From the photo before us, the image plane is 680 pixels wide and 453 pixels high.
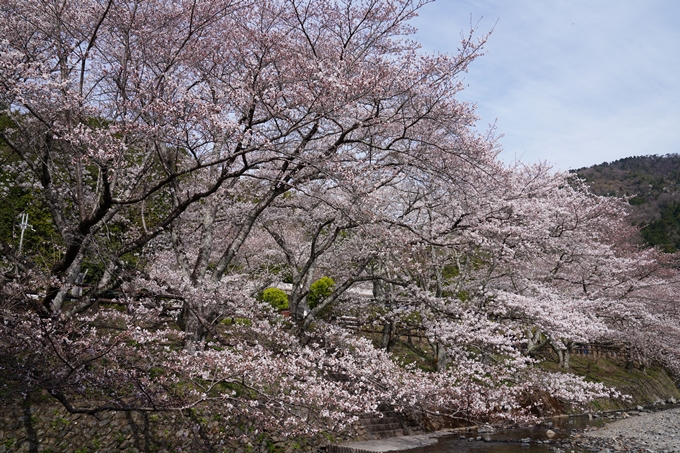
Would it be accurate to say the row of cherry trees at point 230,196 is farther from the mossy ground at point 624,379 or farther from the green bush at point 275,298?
the mossy ground at point 624,379

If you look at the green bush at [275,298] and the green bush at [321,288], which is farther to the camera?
the green bush at [321,288]

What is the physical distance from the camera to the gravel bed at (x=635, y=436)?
481 inches

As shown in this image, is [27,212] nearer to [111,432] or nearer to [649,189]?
[111,432]

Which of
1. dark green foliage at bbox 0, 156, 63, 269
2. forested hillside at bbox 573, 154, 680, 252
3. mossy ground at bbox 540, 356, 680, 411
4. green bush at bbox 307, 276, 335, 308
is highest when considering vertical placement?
forested hillside at bbox 573, 154, 680, 252

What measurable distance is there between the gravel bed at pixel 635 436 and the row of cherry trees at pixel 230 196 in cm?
143

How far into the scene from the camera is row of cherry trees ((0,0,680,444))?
7629 millimetres

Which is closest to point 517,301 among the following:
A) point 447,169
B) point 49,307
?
point 447,169

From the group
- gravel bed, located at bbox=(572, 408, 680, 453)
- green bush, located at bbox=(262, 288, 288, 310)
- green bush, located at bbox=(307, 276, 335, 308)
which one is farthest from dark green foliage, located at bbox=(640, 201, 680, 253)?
green bush, located at bbox=(262, 288, 288, 310)

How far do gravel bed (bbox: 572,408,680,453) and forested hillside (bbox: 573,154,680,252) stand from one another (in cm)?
1609

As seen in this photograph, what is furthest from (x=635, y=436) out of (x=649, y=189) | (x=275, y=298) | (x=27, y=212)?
(x=649, y=189)

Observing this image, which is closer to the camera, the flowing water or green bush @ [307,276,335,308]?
the flowing water

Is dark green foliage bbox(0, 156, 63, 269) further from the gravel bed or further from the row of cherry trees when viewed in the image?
the gravel bed

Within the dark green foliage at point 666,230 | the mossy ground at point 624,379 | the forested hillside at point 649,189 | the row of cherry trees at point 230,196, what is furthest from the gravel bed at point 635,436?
the dark green foliage at point 666,230

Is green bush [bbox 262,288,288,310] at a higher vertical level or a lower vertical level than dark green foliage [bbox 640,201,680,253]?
lower
